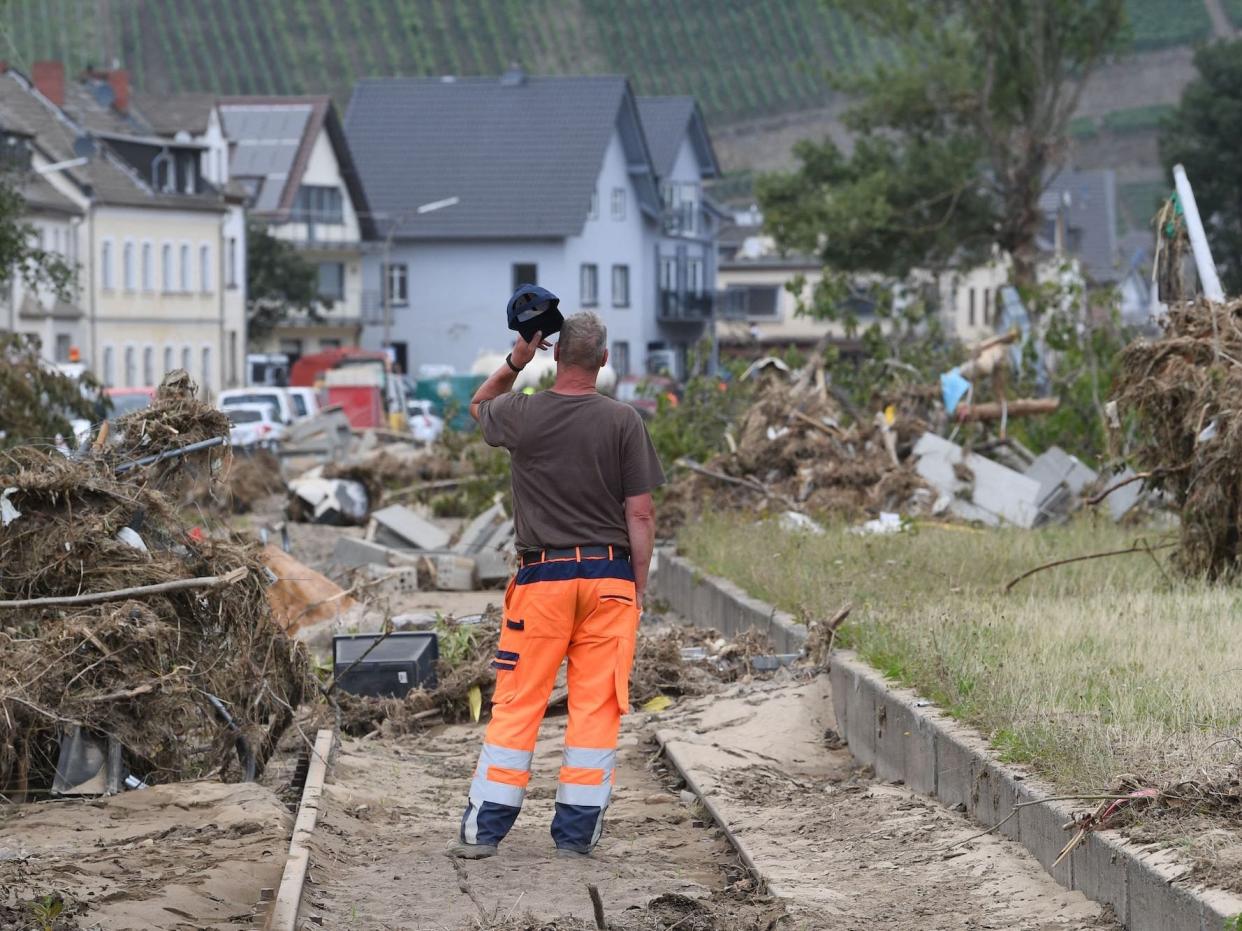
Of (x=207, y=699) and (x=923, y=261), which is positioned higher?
(x=923, y=261)

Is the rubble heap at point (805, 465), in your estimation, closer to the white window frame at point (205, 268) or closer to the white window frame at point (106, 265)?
the white window frame at point (106, 265)

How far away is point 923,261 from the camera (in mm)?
50562

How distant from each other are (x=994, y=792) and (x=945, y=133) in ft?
146

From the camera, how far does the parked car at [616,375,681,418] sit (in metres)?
25.1

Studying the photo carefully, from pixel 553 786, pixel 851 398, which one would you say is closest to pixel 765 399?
pixel 851 398

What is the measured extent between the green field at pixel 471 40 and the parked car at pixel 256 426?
84085 millimetres

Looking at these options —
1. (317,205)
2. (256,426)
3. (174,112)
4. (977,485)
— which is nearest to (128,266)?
(174,112)

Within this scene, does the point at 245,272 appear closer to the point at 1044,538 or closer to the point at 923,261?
the point at 923,261

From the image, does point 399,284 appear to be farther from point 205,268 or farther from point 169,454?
point 169,454

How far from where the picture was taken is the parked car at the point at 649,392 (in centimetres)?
2512

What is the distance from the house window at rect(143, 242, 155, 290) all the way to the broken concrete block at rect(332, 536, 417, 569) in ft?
154

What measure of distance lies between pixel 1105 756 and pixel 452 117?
265 ft

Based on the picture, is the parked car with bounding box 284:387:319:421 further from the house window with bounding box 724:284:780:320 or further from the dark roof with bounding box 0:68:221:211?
the house window with bounding box 724:284:780:320

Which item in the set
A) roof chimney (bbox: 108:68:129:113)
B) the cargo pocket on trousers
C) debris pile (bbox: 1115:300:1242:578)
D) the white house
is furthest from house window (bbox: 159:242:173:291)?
the cargo pocket on trousers
